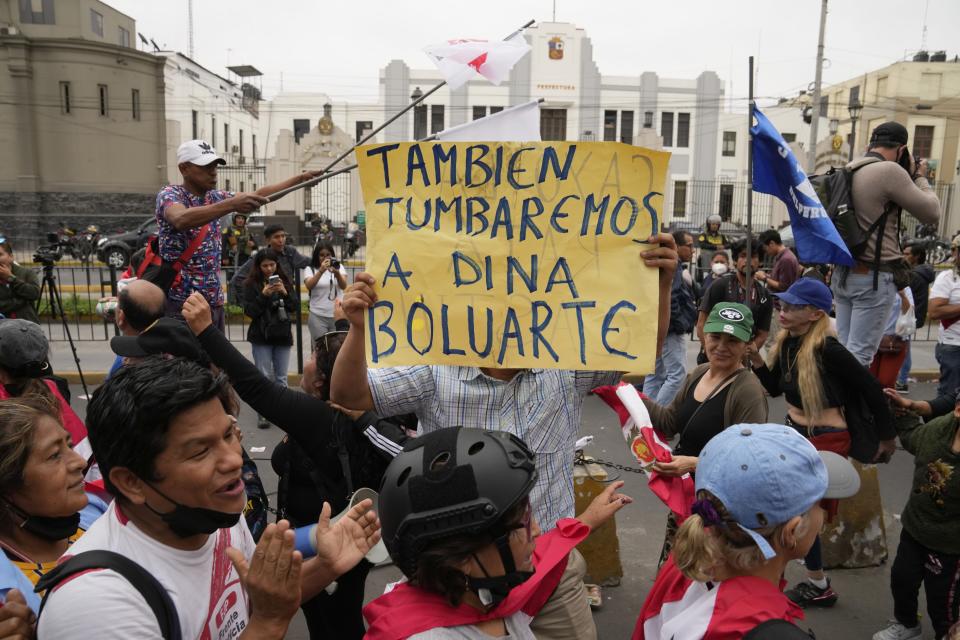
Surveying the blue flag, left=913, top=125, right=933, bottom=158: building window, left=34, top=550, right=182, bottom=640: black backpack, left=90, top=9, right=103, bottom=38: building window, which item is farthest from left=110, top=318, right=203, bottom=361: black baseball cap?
left=913, top=125, right=933, bottom=158: building window

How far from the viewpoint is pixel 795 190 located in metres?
3.55

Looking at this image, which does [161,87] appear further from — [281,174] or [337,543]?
[337,543]

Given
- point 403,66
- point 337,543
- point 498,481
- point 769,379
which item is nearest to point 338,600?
point 337,543

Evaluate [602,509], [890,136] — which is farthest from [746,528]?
[890,136]

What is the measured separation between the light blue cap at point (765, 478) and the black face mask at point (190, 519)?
1.28m

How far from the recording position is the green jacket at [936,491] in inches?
125

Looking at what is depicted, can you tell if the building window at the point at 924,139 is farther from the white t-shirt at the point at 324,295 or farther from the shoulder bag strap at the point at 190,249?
the shoulder bag strap at the point at 190,249

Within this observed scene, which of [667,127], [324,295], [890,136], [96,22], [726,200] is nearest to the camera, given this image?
[890,136]

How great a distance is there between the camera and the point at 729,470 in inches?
73.7

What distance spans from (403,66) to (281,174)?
1253 centimetres

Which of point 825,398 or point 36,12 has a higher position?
point 36,12

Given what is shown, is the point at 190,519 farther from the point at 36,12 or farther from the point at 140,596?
the point at 36,12

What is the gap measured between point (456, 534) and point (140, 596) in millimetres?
678

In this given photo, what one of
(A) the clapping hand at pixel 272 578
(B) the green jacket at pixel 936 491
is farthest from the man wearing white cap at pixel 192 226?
(B) the green jacket at pixel 936 491
